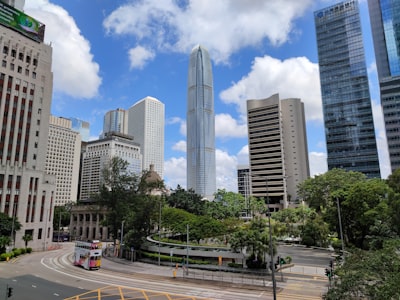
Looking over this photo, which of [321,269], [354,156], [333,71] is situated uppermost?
[333,71]

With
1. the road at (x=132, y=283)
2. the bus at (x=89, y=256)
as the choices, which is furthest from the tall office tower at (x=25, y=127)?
the bus at (x=89, y=256)

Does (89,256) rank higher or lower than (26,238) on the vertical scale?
lower

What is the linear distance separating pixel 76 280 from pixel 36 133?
48.3 metres

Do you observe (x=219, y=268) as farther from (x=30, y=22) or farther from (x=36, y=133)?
(x=30, y=22)

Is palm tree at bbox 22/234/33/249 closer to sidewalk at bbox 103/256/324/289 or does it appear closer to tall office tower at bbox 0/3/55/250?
tall office tower at bbox 0/3/55/250

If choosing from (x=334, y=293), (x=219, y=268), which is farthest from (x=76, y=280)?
(x=334, y=293)

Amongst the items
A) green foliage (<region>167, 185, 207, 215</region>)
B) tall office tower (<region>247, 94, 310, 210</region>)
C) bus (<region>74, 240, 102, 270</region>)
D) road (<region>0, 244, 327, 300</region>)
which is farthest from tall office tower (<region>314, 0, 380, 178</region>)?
bus (<region>74, 240, 102, 270</region>)

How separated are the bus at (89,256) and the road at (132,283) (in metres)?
1.05

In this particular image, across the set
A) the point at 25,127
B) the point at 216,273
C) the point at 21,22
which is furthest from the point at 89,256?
the point at 21,22

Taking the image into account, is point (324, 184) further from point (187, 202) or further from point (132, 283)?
point (132, 283)

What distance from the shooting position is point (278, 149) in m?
150

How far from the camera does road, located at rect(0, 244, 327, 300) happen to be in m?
27.5

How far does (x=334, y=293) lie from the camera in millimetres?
12812

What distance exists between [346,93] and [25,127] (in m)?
150
